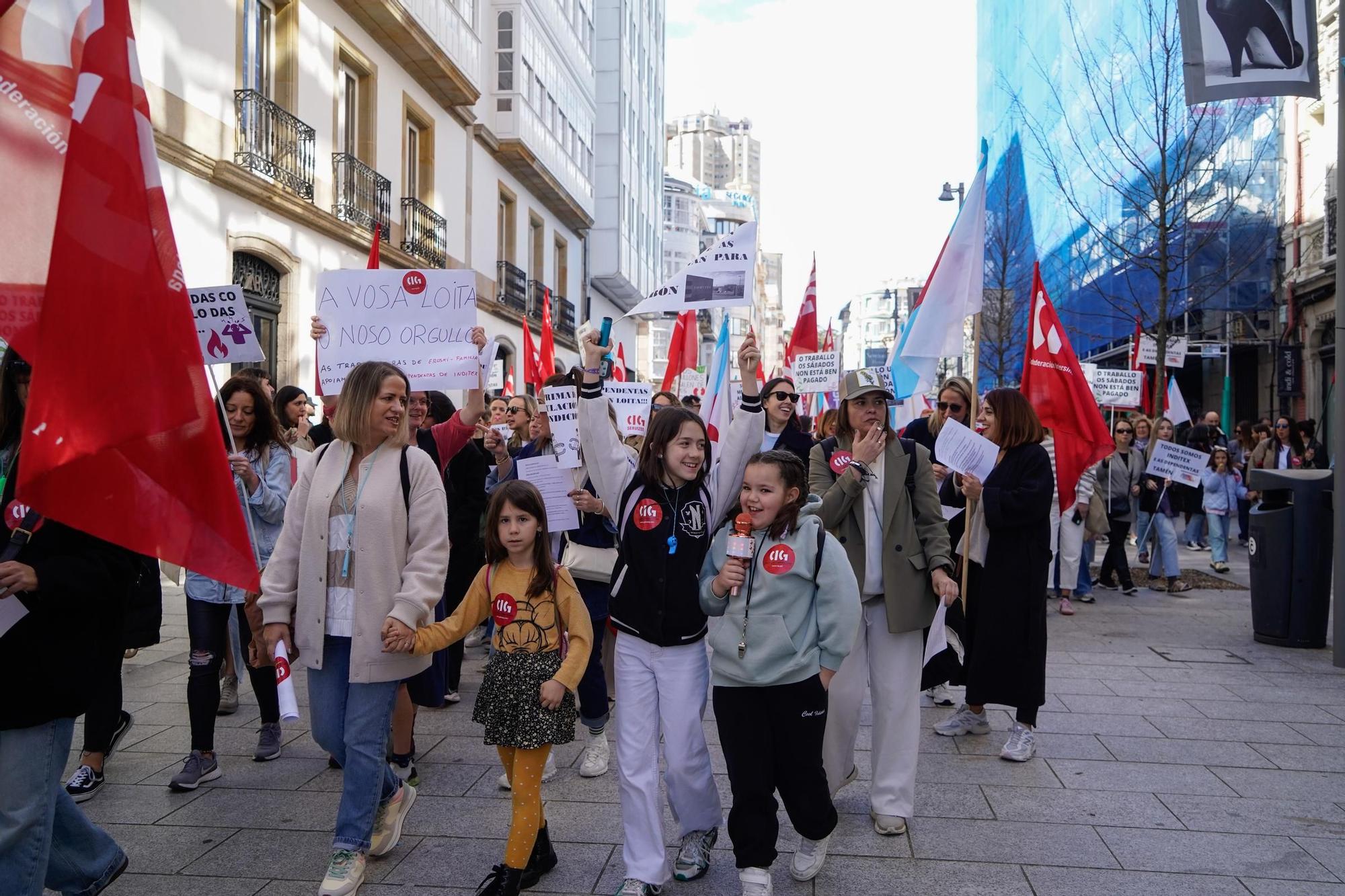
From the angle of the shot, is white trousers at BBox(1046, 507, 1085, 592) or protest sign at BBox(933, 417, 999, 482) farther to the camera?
white trousers at BBox(1046, 507, 1085, 592)

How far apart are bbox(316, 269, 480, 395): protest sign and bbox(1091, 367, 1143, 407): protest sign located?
1029cm

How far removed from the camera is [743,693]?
→ 3.96 metres

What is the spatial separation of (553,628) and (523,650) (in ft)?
0.45

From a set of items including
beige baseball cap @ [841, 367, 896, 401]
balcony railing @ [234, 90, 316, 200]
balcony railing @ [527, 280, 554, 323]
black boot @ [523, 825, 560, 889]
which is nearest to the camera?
black boot @ [523, 825, 560, 889]

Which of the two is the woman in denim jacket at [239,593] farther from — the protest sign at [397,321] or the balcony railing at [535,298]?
the balcony railing at [535,298]

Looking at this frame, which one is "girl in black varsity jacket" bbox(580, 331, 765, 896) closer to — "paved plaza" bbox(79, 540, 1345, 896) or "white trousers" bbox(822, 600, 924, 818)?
"paved plaza" bbox(79, 540, 1345, 896)

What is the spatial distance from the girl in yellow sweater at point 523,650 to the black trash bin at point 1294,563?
Answer: 7039 millimetres

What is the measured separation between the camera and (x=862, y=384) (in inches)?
195

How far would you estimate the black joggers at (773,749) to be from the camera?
389 cm

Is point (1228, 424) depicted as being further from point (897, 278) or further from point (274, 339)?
point (897, 278)

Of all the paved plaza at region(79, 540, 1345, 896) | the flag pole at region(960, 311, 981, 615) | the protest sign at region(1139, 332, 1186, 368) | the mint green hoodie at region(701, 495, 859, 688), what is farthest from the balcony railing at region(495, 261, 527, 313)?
the mint green hoodie at region(701, 495, 859, 688)

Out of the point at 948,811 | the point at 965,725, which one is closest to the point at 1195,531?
the point at 965,725

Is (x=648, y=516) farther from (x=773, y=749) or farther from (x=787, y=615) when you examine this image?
(x=773, y=749)

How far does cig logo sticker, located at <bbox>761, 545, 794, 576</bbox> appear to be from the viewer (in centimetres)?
395
